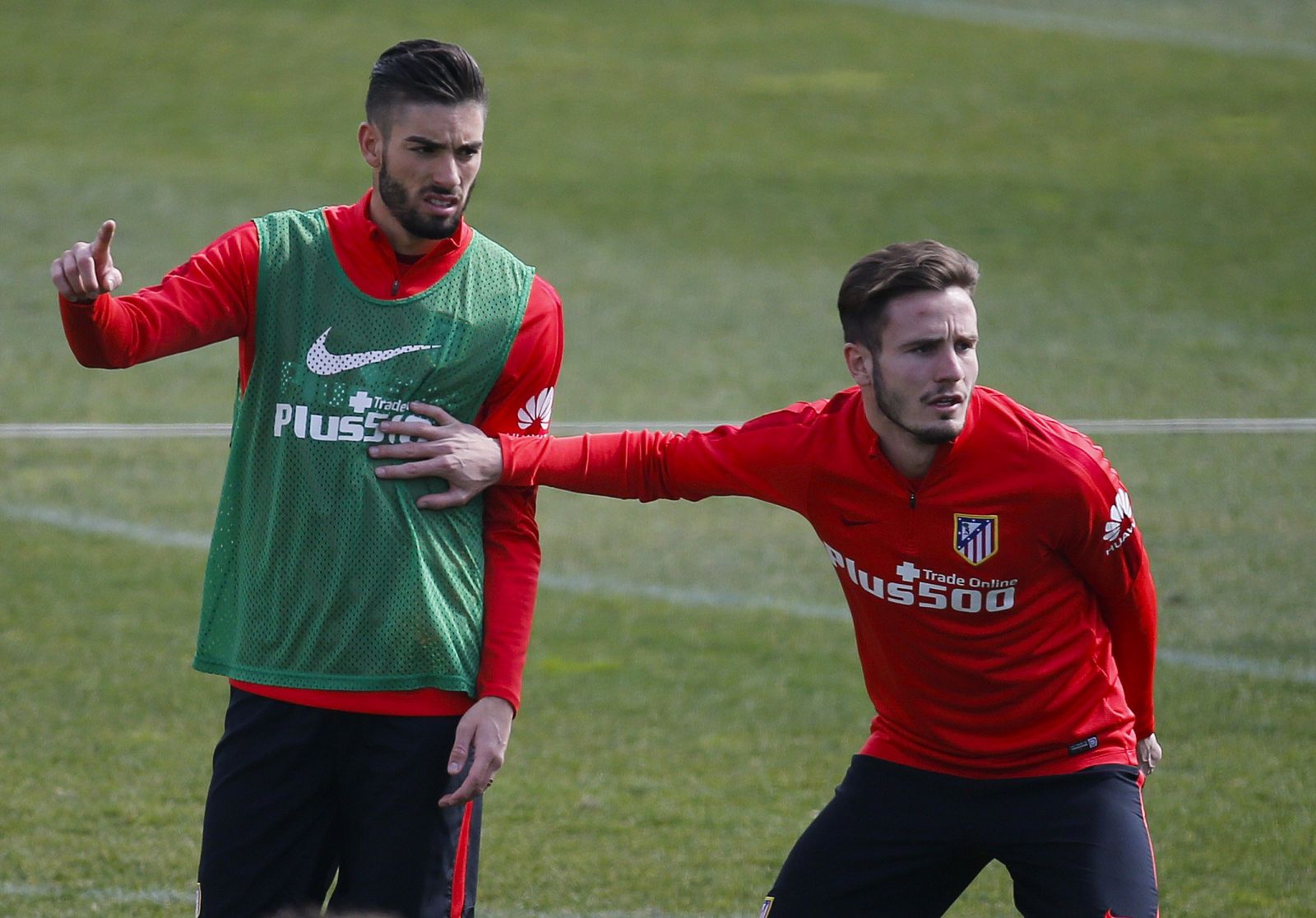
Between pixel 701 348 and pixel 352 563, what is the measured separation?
380 inches

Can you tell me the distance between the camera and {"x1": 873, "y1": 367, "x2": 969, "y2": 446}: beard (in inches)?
138

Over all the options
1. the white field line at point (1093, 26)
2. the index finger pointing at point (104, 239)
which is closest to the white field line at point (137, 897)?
the index finger pointing at point (104, 239)

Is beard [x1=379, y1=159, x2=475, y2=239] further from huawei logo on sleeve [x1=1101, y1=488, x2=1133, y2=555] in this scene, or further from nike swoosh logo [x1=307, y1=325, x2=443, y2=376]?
huawei logo on sleeve [x1=1101, y1=488, x2=1133, y2=555]

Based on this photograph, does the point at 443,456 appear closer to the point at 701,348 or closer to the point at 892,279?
the point at 892,279

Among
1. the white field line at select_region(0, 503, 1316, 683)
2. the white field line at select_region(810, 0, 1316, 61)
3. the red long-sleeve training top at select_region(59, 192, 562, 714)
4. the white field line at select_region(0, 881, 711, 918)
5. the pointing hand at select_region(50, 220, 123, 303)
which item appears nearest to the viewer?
the pointing hand at select_region(50, 220, 123, 303)

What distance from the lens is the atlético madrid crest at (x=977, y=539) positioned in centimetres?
359

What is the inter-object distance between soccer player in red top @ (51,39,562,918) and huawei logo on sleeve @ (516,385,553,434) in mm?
132

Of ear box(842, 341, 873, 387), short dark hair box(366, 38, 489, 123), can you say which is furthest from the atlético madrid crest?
short dark hair box(366, 38, 489, 123)

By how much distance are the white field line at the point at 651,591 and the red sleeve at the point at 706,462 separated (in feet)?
13.4

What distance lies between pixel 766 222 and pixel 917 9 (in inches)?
400

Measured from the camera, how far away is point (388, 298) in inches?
137

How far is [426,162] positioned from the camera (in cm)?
340

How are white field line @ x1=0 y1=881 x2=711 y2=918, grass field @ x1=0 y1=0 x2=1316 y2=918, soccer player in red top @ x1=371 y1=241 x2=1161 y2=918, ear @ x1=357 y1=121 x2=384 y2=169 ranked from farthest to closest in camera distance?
1. grass field @ x1=0 y1=0 x2=1316 y2=918
2. white field line @ x1=0 y1=881 x2=711 y2=918
3. soccer player in red top @ x1=371 y1=241 x2=1161 y2=918
4. ear @ x1=357 y1=121 x2=384 y2=169

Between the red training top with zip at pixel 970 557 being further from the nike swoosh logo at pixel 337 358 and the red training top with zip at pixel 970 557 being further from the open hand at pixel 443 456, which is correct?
the nike swoosh logo at pixel 337 358
